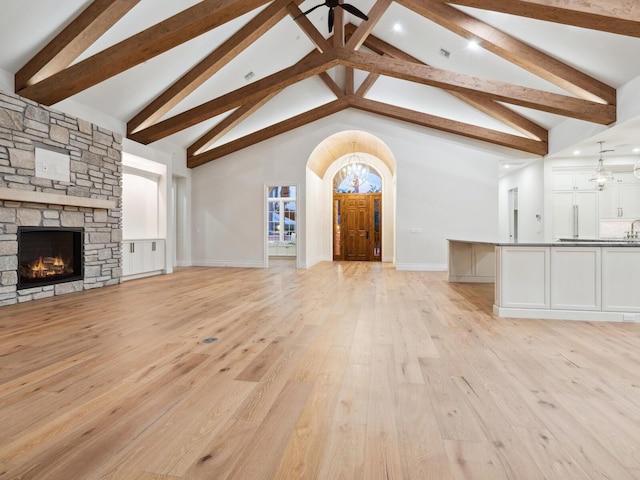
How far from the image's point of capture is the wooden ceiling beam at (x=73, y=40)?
4.04 m

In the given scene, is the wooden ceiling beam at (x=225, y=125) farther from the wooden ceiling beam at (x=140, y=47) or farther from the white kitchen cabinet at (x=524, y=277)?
the white kitchen cabinet at (x=524, y=277)

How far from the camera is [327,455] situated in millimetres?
1372

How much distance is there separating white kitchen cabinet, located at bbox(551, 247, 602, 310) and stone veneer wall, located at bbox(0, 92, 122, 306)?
640cm

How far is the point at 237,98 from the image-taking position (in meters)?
Result: 6.59

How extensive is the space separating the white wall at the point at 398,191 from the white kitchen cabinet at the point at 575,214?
1.30m

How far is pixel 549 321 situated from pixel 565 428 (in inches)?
94.1

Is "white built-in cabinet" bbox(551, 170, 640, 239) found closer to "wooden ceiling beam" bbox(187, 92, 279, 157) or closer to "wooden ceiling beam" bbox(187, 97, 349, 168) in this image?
"wooden ceiling beam" bbox(187, 97, 349, 168)

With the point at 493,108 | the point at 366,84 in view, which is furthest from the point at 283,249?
the point at 493,108

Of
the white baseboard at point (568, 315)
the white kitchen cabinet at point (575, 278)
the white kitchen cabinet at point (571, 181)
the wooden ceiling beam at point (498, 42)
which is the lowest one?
the white baseboard at point (568, 315)

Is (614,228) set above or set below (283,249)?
above

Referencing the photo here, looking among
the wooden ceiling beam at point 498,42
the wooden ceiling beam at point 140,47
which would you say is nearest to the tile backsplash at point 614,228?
the wooden ceiling beam at point 498,42

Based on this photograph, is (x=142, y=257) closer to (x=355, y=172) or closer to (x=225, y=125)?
(x=225, y=125)

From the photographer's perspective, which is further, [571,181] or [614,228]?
[571,181]

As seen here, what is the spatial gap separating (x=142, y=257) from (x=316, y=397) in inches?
246
